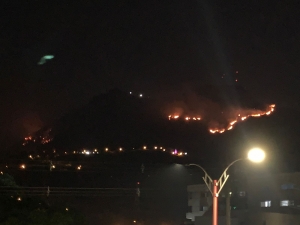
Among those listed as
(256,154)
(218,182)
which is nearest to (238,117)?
(218,182)

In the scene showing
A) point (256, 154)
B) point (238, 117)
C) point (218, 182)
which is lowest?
point (218, 182)

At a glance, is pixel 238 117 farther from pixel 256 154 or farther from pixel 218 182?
pixel 256 154

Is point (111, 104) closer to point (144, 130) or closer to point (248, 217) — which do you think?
point (144, 130)

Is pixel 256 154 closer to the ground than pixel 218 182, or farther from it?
farther from it

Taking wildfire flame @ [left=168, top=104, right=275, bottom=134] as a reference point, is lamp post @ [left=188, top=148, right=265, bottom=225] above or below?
below

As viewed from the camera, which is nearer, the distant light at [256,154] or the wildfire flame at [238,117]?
the distant light at [256,154]

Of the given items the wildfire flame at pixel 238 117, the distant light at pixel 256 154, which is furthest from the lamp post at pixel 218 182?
the wildfire flame at pixel 238 117

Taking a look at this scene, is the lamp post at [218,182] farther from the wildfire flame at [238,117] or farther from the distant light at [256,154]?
the wildfire flame at [238,117]

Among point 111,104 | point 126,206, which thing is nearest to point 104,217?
point 126,206

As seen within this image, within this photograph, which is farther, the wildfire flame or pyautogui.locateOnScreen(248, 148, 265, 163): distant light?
the wildfire flame

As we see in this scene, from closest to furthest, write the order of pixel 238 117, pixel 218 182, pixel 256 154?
pixel 256 154
pixel 218 182
pixel 238 117

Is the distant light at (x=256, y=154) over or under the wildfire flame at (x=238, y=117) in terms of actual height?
under

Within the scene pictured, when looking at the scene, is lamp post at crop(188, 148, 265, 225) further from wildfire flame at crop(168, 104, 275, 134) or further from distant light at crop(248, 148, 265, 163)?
wildfire flame at crop(168, 104, 275, 134)

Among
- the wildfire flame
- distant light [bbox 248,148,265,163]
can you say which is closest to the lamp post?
distant light [bbox 248,148,265,163]
